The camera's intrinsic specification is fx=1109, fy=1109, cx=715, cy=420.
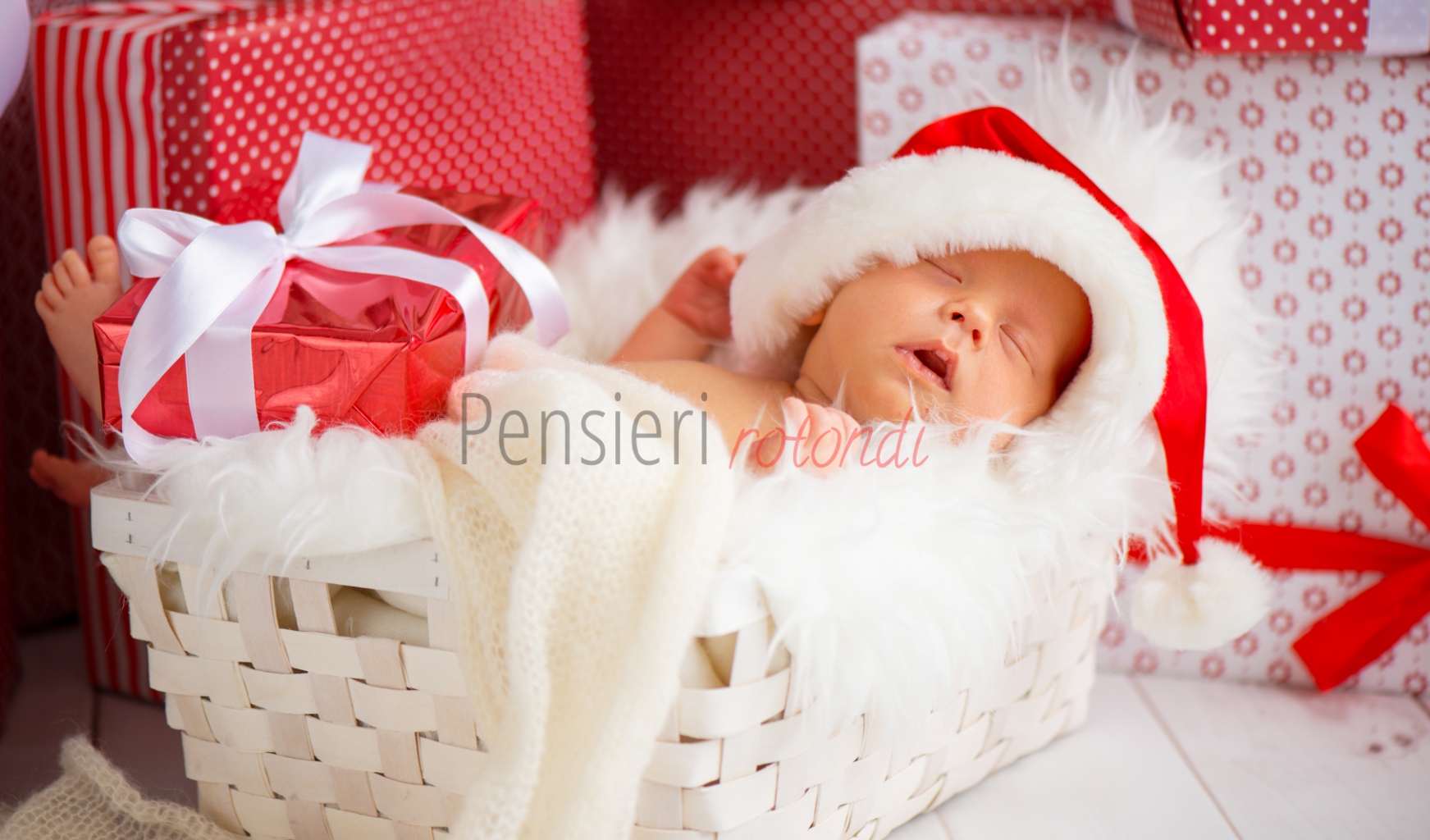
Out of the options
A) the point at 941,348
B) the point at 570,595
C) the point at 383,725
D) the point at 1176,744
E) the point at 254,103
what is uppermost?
the point at 254,103

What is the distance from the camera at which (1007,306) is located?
0.96 m

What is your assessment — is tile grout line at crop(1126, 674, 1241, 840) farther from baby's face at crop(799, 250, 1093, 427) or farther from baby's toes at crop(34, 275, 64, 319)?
baby's toes at crop(34, 275, 64, 319)

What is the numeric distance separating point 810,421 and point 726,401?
0.47ft

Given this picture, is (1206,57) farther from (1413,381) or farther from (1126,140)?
(1413,381)

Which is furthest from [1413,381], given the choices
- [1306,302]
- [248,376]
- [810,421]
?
[248,376]

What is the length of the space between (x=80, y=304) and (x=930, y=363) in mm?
718

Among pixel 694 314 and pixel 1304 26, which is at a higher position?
pixel 1304 26

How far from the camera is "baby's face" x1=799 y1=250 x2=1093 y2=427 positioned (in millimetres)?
938

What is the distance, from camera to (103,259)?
929 millimetres

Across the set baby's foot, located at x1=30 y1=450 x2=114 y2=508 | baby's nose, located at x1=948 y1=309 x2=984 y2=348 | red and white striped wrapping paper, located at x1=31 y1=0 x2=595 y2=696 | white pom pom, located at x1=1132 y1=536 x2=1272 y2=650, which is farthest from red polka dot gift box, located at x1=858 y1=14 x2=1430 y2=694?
baby's foot, located at x1=30 y1=450 x2=114 y2=508

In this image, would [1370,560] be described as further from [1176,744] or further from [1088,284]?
[1088,284]

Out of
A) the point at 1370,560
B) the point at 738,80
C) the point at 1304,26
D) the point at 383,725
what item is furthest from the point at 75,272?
the point at 1370,560

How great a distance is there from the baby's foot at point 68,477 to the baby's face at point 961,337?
70cm

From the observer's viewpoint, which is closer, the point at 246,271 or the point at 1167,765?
the point at 246,271
